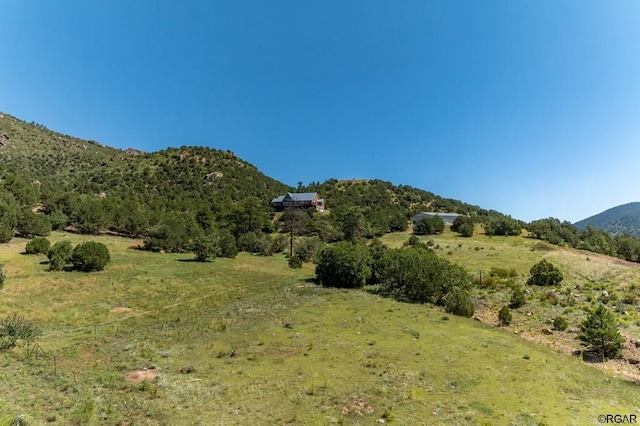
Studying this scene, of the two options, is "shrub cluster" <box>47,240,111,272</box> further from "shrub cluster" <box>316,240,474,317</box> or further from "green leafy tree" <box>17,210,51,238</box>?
"shrub cluster" <box>316,240,474,317</box>

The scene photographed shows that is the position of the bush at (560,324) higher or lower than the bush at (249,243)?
Answer: lower

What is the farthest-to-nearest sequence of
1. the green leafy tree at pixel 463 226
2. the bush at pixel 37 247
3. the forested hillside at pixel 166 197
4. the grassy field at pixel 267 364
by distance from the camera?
the green leafy tree at pixel 463 226 < the forested hillside at pixel 166 197 < the bush at pixel 37 247 < the grassy field at pixel 267 364

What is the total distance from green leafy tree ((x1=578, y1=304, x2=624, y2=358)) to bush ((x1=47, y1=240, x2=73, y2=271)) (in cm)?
5042

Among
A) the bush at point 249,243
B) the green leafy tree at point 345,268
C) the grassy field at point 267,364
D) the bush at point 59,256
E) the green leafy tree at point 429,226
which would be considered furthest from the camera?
the green leafy tree at point 429,226

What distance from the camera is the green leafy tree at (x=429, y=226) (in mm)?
97812

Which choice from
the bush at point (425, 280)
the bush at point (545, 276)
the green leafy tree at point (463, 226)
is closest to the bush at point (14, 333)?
the bush at point (425, 280)

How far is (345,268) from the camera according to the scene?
148 ft

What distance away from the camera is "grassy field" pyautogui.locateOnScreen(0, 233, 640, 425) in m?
13.6

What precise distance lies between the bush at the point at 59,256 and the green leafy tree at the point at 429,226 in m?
81.0

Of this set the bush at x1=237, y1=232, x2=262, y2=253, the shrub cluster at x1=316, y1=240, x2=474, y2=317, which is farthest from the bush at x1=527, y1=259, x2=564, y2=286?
the bush at x1=237, y1=232, x2=262, y2=253

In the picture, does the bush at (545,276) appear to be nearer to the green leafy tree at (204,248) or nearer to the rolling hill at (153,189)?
the green leafy tree at (204,248)

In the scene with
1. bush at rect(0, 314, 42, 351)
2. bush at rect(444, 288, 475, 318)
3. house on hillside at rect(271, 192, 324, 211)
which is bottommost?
bush at rect(0, 314, 42, 351)

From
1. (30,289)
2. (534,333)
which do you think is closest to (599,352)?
(534,333)

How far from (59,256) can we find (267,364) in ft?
110
